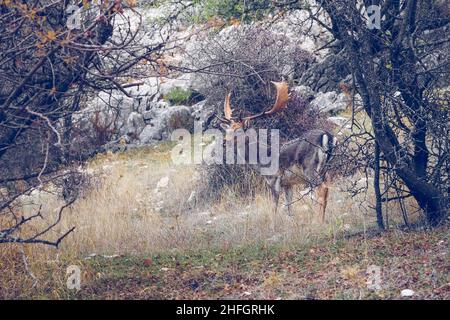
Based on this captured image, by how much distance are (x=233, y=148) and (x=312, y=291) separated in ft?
19.3

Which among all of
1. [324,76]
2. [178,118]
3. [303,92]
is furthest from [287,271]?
[178,118]

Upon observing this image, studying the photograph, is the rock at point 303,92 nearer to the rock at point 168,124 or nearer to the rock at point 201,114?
the rock at point 201,114

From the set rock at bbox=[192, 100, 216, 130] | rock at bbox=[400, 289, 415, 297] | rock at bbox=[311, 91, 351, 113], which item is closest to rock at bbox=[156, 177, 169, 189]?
rock at bbox=[192, 100, 216, 130]

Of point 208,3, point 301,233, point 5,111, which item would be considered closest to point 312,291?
point 301,233

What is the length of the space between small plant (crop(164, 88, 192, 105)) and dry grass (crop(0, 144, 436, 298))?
9.29 m

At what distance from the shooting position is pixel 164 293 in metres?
7.74

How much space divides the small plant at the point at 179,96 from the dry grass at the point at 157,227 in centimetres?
929

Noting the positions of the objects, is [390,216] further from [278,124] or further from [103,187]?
[103,187]

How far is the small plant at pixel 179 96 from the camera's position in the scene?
75.2ft

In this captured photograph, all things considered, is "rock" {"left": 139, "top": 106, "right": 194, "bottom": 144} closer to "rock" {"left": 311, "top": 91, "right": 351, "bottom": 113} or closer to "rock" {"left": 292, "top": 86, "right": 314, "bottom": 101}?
"rock" {"left": 311, "top": 91, "right": 351, "bottom": 113}

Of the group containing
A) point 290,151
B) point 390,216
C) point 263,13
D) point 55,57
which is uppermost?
point 263,13

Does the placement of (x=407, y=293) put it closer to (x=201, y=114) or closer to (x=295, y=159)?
(x=295, y=159)

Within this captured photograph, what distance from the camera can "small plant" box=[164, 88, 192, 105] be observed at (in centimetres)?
2291

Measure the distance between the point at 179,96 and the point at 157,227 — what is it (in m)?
12.7
